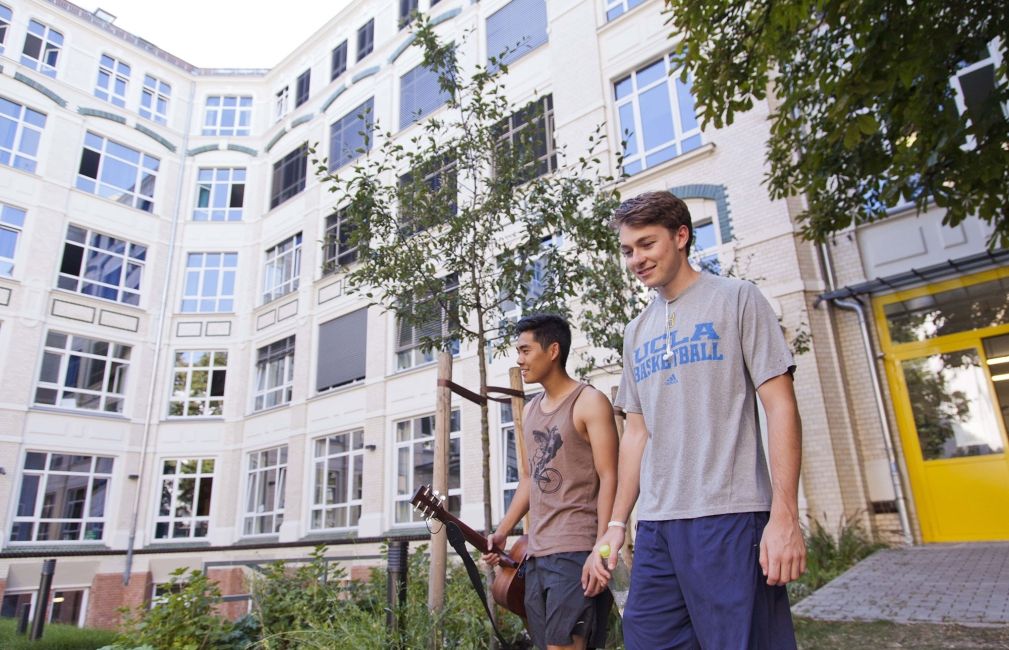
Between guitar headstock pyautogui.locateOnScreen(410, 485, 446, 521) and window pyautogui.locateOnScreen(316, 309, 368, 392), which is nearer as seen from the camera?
guitar headstock pyautogui.locateOnScreen(410, 485, 446, 521)

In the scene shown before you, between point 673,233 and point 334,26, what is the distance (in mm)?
24117

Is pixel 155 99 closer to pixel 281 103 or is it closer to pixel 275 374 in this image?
pixel 281 103

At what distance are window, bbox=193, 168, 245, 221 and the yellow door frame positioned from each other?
21.4 m

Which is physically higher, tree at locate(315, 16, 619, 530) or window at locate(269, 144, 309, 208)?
window at locate(269, 144, 309, 208)

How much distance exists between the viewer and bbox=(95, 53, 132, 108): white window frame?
22.4 meters

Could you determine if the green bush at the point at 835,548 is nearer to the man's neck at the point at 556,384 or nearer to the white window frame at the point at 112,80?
the man's neck at the point at 556,384

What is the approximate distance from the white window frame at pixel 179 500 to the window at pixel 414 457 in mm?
8334

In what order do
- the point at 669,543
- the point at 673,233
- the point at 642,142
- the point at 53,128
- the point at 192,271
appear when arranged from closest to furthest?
the point at 669,543
the point at 673,233
the point at 642,142
the point at 53,128
the point at 192,271

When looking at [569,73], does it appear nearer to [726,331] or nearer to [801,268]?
[801,268]

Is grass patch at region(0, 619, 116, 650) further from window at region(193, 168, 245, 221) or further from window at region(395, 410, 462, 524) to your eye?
window at region(193, 168, 245, 221)

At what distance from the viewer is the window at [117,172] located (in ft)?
70.1

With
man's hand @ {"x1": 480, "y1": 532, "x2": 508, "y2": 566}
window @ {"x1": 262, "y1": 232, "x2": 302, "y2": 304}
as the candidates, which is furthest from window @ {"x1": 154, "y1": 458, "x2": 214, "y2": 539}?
man's hand @ {"x1": 480, "y1": 532, "x2": 508, "y2": 566}

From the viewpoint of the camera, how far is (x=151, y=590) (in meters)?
18.2

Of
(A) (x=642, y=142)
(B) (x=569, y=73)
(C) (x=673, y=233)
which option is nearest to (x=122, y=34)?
(B) (x=569, y=73)
